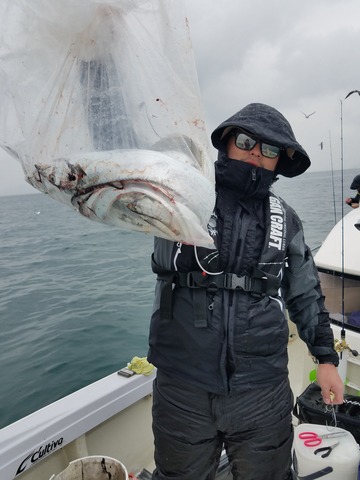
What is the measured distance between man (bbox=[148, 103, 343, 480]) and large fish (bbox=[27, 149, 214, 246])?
1.68 ft

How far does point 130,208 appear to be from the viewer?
106 cm

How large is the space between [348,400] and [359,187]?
2.31 m

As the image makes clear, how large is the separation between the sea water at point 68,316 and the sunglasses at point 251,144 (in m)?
0.40

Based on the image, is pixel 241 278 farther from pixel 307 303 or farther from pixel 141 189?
pixel 141 189

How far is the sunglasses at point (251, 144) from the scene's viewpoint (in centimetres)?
167

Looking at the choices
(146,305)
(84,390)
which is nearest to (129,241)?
(146,305)

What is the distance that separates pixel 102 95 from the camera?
1145 millimetres

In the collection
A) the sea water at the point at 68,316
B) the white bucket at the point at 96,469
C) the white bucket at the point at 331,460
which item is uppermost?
the white bucket at the point at 96,469

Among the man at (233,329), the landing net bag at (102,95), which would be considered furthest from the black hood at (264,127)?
the landing net bag at (102,95)

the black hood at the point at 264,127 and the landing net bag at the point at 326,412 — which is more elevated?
the black hood at the point at 264,127

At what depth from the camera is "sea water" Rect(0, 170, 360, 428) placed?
18.9 feet

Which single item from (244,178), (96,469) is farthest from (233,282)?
(96,469)

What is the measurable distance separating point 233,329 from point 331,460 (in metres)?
1.36

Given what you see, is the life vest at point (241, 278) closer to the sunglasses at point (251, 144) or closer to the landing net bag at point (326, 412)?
the sunglasses at point (251, 144)
